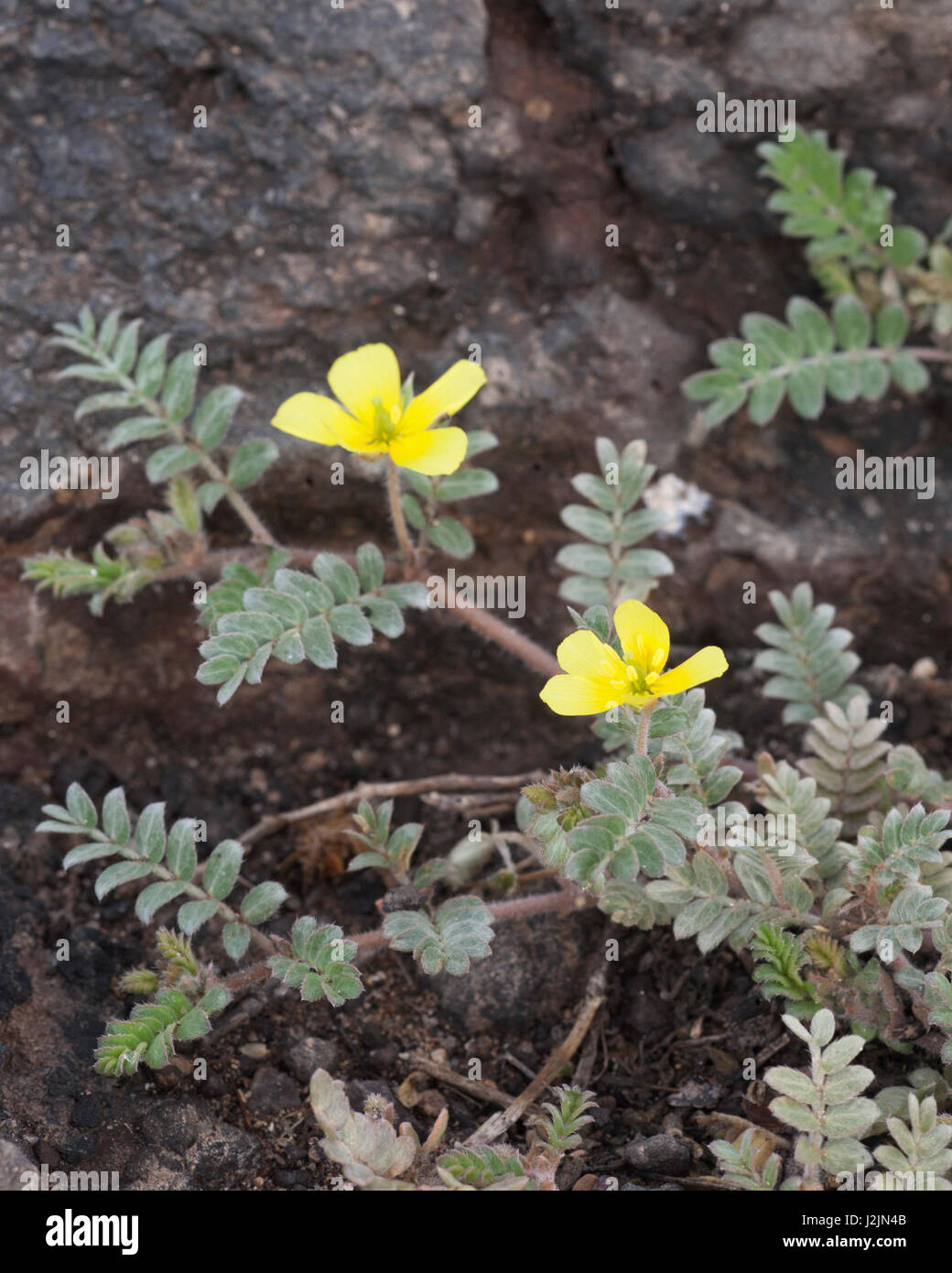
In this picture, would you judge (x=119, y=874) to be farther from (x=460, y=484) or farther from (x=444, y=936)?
(x=460, y=484)

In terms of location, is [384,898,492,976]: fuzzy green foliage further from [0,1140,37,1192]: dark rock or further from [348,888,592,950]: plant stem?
[0,1140,37,1192]: dark rock

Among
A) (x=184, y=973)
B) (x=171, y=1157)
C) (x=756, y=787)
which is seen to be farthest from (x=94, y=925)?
(x=756, y=787)

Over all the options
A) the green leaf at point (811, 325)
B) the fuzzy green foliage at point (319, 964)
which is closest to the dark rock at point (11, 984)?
the fuzzy green foliage at point (319, 964)

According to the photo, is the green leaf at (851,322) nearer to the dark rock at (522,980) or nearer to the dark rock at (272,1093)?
the dark rock at (522,980)

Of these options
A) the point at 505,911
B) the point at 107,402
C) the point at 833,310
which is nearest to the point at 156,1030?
the point at 505,911

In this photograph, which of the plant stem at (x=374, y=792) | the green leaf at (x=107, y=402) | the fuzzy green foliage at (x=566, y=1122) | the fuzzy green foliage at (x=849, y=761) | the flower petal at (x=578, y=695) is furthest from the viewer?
the plant stem at (x=374, y=792)

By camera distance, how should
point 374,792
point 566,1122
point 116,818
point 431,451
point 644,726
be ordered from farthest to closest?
1. point 374,792
2. point 116,818
3. point 431,451
4. point 566,1122
5. point 644,726
